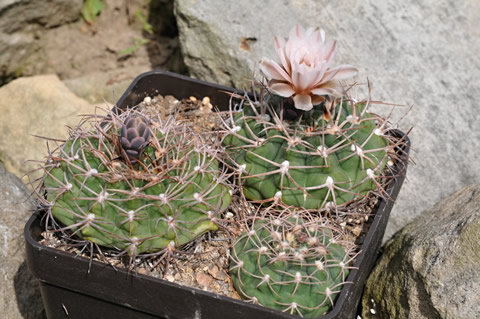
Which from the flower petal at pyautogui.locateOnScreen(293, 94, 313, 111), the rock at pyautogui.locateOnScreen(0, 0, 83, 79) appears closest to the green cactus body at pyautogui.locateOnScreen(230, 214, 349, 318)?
the flower petal at pyautogui.locateOnScreen(293, 94, 313, 111)

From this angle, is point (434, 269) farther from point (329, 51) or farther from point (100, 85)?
point (100, 85)

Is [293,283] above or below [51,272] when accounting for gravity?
above

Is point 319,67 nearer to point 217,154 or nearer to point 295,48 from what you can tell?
point 295,48

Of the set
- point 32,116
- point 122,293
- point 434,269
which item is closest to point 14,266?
point 122,293

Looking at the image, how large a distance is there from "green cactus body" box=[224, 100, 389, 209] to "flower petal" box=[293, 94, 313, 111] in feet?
0.24

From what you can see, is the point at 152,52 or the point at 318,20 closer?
the point at 318,20

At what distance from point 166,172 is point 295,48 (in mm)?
449

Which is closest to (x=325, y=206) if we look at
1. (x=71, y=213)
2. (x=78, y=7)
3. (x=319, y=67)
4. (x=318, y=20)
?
(x=319, y=67)

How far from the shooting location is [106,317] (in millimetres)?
1847

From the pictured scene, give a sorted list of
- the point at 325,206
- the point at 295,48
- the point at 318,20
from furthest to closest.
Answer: the point at 318,20 < the point at 325,206 < the point at 295,48

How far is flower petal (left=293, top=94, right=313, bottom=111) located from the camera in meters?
1.66

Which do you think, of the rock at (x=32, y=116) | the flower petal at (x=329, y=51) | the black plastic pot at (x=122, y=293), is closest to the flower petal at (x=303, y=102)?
the flower petal at (x=329, y=51)

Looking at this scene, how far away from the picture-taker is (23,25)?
3.19 meters

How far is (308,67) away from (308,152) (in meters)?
0.21
